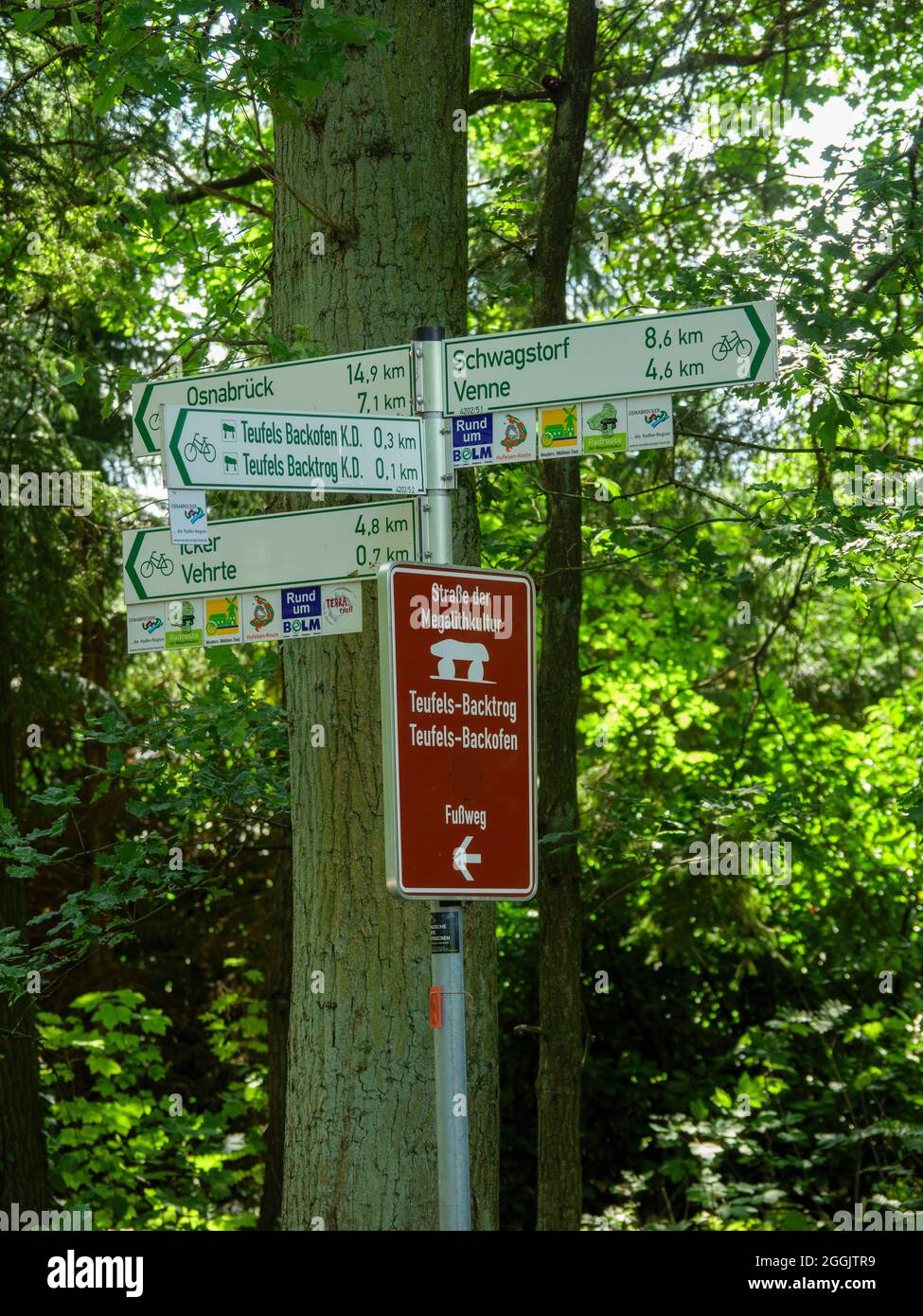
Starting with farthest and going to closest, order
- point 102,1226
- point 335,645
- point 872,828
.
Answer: point 872,828 < point 102,1226 < point 335,645

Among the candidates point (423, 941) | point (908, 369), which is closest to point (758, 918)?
point (908, 369)

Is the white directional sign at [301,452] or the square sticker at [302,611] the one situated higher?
Answer: the white directional sign at [301,452]

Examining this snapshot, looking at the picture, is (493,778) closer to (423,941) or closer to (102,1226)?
(423,941)

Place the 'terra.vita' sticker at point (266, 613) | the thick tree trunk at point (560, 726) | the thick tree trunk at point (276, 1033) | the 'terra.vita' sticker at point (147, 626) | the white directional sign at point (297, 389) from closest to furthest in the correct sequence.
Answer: the white directional sign at point (297, 389) < the 'terra.vita' sticker at point (266, 613) < the 'terra.vita' sticker at point (147, 626) < the thick tree trunk at point (560, 726) < the thick tree trunk at point (276, 1033)

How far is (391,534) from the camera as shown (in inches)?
157

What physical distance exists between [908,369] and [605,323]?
7.75m

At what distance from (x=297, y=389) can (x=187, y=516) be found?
0.82m

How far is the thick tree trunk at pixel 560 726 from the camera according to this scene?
334 inches

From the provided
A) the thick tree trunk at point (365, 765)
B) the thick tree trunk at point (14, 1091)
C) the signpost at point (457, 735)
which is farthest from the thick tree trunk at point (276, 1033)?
the signpost at point (457, 735)

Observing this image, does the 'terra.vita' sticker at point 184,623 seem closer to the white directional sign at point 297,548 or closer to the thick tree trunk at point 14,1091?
the white directional sign at point 297,548

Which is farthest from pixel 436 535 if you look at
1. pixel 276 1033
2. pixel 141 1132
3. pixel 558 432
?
pixel 141 1132

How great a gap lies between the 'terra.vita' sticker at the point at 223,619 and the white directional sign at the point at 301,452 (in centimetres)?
64

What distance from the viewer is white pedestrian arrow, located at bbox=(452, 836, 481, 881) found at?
10.2ft

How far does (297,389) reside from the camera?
4.08m
